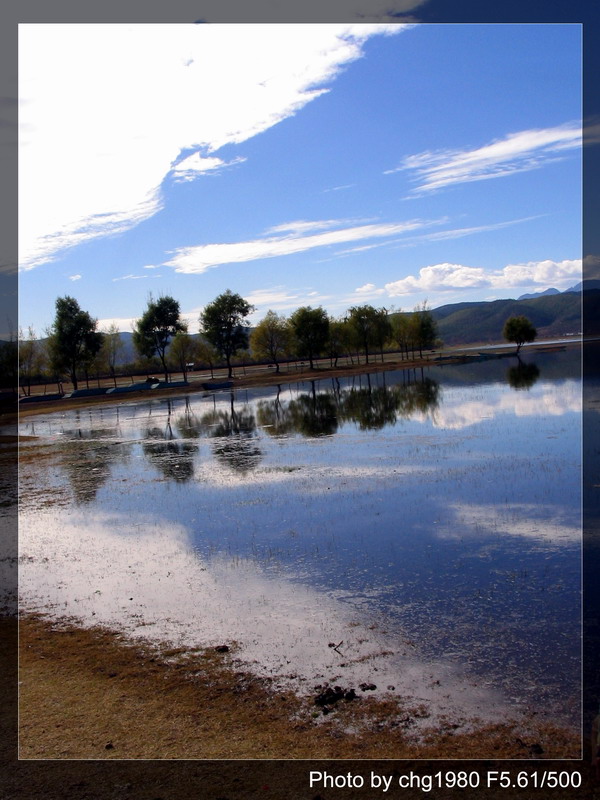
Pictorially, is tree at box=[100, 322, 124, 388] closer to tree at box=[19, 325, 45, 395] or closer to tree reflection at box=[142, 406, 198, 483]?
tree at box=[19, 325, 45, 395]

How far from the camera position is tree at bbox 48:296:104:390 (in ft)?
330

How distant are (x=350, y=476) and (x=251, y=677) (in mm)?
13377

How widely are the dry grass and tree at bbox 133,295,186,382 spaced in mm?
105554

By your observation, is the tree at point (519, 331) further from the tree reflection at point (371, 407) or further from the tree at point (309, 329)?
the tree reflection at point (371, 407)

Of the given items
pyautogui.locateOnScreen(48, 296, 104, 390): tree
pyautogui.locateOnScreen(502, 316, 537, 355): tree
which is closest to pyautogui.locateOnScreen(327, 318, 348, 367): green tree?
pyautogui.locateOnScreen(502, 316, 537, 355): tree

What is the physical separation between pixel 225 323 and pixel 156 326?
1181 cm

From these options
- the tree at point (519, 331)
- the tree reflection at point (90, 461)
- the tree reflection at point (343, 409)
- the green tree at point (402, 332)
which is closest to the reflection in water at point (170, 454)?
the tree reflection at point (90, 461)

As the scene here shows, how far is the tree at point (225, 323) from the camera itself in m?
117

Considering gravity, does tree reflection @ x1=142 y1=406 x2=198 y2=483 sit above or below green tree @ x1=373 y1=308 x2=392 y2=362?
below

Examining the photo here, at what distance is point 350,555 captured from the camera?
14.1 m

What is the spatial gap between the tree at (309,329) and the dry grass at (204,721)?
115 metres

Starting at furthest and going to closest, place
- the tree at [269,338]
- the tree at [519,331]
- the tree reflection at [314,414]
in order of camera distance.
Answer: the tree at [519,331], the tree at [269,338], the tree reflection at [314,414]

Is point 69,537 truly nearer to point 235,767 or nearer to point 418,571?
point 418,571

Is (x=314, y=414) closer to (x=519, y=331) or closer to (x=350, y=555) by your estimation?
(x=350, y=555)
